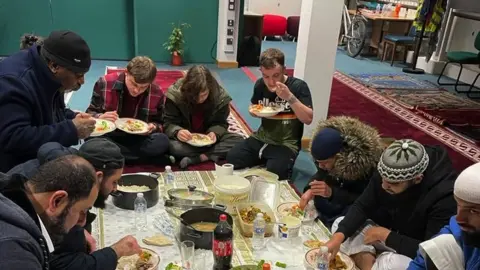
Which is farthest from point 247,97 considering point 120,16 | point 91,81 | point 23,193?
point 23,193

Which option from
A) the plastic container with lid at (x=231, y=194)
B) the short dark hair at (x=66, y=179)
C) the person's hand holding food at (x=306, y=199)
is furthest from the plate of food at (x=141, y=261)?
the person's hand holding food at (x=306, y=199)

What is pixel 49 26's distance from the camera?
6438mm

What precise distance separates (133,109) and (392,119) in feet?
10.1

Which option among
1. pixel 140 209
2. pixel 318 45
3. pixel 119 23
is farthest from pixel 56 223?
pixel 119 23

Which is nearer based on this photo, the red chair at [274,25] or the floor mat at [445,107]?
the floor mat at [445,107]

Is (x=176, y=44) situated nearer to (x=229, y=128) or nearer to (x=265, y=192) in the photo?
(x=229, y=128)

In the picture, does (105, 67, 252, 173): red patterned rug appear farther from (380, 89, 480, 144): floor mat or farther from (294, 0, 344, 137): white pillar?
(380, 89, 480, 144): floor mat

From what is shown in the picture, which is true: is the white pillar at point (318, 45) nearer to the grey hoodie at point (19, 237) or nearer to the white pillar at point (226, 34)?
Result: the white pillar at point (226, 34)

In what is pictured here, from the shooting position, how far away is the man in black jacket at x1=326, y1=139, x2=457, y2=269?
73.5 inches

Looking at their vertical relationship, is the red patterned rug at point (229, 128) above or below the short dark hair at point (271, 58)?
below

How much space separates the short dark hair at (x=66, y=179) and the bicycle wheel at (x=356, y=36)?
25.1 feet

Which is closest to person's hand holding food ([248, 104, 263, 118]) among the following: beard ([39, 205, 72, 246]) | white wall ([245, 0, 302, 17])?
beard ([39, 205, 72, 246])

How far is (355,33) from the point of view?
332 inches

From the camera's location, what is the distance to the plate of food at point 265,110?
312 centimetres
